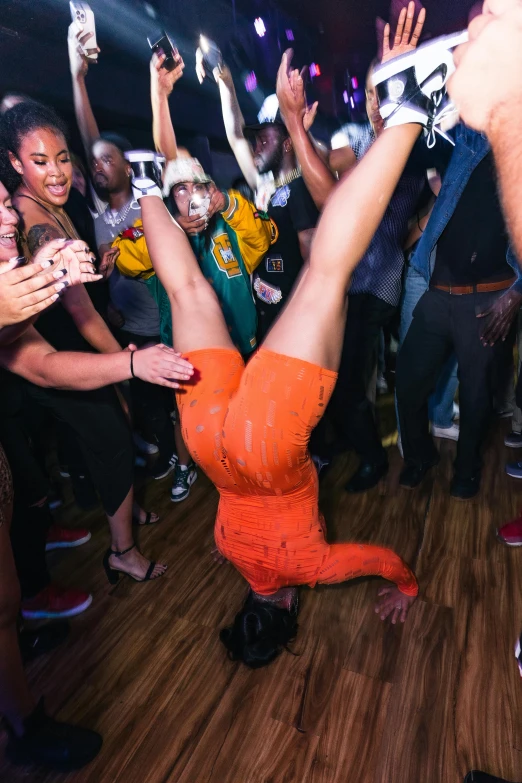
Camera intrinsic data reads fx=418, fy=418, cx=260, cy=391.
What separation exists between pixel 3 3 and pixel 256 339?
1.20 m

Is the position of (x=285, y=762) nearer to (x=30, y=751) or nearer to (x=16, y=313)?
(x=30, y=751)

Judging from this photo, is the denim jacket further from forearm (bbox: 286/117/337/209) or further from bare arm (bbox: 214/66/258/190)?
bare arm (bbox: 214/66/258/190)

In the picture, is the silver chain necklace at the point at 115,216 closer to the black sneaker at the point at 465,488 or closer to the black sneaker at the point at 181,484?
the black sneaker at the point at 181,484

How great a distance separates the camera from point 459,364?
1.49 m

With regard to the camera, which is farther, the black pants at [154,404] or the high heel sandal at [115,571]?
the black pants at [154,404]

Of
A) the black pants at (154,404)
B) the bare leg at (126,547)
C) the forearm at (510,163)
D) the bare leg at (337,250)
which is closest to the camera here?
the forearm at (510,163)

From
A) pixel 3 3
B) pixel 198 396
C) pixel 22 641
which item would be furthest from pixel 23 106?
pixel 22 641

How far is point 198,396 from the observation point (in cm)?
91

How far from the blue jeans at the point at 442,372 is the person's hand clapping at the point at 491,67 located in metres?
0.85

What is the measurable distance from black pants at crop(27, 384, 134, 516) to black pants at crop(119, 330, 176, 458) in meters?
0.54

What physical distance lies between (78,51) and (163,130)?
29 centimetres

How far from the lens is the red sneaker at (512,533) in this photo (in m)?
1.40

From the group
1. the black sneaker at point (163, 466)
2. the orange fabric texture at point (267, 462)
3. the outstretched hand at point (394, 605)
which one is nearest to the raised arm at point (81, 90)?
the orange fabric texture at point (267, 462)

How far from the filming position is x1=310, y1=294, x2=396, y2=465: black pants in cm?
162
